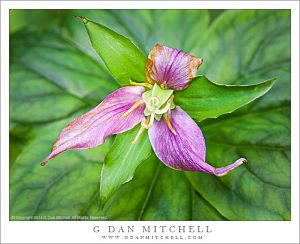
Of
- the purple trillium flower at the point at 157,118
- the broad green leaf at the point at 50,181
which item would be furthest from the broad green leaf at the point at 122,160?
the broad green leaf at the point at 50,181

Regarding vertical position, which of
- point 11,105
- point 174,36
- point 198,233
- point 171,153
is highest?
point 174,36

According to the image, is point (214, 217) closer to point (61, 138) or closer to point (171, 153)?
point (171, 153)

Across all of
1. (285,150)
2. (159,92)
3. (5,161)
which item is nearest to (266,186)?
(285,150)

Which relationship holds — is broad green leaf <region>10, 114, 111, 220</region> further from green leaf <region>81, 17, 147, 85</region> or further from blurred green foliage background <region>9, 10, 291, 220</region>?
green leaf <region>81, 17, 147, 85</region>

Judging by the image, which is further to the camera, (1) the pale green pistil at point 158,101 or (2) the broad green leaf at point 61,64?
(2) the broad green leaf at point 61,64

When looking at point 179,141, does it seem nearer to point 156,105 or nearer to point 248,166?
point 156,105

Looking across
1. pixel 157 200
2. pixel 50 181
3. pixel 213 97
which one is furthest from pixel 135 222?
pixel 213 97

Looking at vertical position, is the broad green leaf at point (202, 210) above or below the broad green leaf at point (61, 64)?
below

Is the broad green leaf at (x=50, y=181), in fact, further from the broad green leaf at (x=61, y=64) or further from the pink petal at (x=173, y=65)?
the pink petal at (x=173, y=65)
